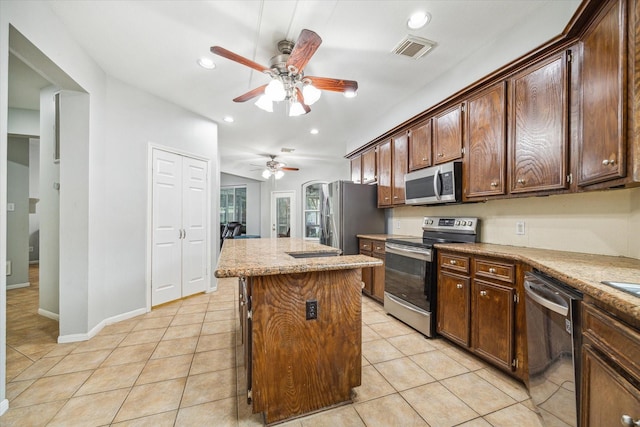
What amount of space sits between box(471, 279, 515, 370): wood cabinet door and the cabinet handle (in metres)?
1.09

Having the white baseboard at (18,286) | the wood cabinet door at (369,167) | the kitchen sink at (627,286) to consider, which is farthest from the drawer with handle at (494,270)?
the white baseboard at (18,286)

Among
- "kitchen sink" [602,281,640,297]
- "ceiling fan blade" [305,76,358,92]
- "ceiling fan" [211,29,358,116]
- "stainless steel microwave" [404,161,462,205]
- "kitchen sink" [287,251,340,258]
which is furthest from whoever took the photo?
"stainless steel microwave" [404,161,462,205]

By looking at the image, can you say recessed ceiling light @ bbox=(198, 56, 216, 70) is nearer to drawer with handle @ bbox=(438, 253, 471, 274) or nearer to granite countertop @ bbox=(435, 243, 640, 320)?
drawer with handle @ bbox=(438, 253, 471, 274)

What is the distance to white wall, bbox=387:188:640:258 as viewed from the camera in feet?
5.36

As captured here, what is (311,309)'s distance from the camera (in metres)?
1.53

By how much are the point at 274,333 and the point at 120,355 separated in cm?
173

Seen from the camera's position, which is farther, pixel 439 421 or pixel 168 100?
pixel 168 100

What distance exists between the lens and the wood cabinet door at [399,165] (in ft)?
10.9

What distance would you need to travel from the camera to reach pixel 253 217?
8.73m

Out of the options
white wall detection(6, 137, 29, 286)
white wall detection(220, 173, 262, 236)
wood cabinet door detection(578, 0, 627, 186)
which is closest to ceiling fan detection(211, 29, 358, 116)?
wood cabinet door detection(578, 0, 627, 186)

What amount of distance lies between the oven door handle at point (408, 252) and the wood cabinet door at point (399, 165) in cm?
71

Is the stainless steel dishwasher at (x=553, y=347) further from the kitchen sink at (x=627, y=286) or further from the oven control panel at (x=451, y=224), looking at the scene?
the oven control panel at (x=451, y=224)

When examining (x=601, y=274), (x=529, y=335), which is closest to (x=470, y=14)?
(x=601, y=274)

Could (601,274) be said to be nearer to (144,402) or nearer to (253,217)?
(144,402)
